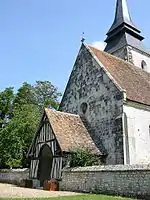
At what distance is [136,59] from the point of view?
30203mm

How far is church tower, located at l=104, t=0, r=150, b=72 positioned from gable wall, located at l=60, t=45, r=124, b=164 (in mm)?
9477

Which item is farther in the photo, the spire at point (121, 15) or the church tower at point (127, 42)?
the spire at point (121, 15)

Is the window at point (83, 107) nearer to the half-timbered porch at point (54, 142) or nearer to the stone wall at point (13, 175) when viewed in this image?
the half-timbered porch at point (54, 142)

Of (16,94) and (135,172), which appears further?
(16,94)

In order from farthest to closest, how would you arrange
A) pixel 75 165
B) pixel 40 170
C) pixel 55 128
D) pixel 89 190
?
pixel 40 170 < pixel 55 128 < pixel 75 165 < pixel 89 190

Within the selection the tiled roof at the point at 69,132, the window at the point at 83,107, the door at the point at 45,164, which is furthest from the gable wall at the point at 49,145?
the window at the point at 83,107

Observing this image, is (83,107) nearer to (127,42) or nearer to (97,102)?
(97,102)

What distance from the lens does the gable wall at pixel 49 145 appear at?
16203 millimetres

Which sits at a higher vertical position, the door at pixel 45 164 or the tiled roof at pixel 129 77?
the tiled roof at pixel 129 77

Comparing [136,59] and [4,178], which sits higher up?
[136,59]

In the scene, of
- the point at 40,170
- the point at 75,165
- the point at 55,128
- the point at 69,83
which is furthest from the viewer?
the point at 69,83

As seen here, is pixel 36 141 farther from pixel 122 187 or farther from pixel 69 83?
pixel 122 187

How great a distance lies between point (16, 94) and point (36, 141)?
16672 mm

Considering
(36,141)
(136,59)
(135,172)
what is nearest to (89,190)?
(135,172)
